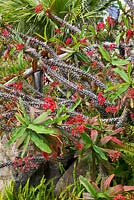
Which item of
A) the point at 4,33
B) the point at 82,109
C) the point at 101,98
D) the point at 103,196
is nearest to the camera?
the point at 103,196

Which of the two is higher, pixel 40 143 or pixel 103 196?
pixel 40 143

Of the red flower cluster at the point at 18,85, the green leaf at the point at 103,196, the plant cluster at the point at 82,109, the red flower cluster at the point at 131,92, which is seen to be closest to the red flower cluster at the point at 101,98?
the plant cluster at the point at 82,109

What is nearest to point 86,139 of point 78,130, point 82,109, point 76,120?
point 78,130

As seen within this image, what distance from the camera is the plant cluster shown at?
2271mm

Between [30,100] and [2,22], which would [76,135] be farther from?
[2,22]

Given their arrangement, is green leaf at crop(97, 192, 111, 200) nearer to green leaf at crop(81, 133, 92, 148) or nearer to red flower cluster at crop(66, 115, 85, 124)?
green leaf at crop(81, 133, 92, 148)

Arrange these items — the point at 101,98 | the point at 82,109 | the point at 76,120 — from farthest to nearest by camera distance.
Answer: the point at 82,109, the point at 101,98, the point at 76,120

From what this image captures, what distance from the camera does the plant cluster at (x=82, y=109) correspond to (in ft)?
7.45

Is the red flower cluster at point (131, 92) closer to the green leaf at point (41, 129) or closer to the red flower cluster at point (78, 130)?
the red flower cluster at point (78, 130)

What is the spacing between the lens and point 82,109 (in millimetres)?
3119

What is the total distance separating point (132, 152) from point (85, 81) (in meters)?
0.69

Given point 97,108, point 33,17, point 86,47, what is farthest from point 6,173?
point 33,17

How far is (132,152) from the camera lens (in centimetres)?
280

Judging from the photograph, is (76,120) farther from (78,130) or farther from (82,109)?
(82,109)
